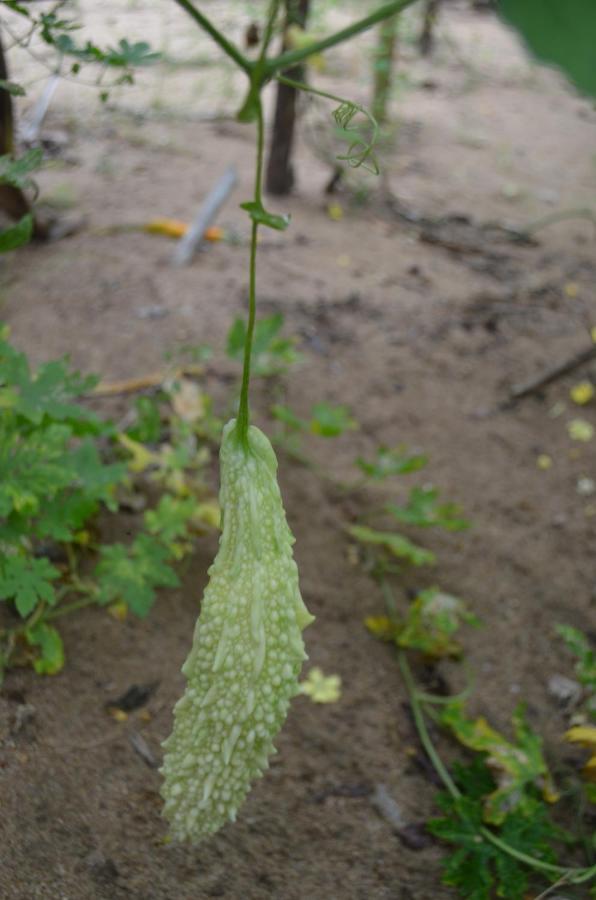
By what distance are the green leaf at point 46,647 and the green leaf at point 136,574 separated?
0.32 ft

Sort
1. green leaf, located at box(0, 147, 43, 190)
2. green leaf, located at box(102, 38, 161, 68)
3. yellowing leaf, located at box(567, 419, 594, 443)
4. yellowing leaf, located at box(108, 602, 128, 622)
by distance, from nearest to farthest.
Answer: green leaf, located at box(0, 147, 43, 190) → green leaf, located at box(102, 38, 161, 68) → yellowing leaf, located at box(108, 602, 128, 622) → yellowing leaf, located at box(567, 419, 594, 443)

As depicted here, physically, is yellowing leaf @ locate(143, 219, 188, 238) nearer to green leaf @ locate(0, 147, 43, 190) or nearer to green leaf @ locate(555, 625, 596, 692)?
green leaf @ locate(0, 147, 43, 190)

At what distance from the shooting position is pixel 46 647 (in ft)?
4.54

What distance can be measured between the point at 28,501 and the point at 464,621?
41.1 inches

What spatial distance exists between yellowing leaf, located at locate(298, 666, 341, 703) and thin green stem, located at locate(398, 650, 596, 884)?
0.16m

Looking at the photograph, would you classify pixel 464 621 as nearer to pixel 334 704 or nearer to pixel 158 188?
pixel 334 704

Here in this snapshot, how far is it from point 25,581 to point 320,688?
638 millimetres

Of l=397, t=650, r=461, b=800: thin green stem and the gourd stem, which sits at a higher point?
the gourd stem

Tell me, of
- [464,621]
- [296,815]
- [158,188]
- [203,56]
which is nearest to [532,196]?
[158,188]

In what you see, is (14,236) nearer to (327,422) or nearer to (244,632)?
(244,632)

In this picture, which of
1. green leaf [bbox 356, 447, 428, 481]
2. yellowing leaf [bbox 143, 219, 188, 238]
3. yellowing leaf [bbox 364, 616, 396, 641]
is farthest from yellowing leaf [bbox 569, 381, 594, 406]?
yellowing leaf [bbox 143, 219, 188, 238]

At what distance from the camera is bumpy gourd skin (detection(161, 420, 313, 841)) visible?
913 millimetres

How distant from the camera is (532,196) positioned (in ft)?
14.3

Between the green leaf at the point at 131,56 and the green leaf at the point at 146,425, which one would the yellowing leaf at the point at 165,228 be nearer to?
the green leaf at the point at 146,425
